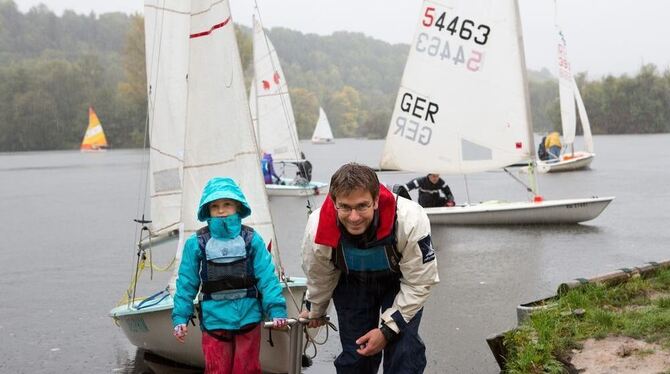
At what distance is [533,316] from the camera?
5.56 m

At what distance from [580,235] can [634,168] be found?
21.5 m

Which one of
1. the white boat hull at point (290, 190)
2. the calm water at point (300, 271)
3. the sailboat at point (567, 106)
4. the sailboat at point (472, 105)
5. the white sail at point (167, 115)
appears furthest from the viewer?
the sailboat at point (567, 106)

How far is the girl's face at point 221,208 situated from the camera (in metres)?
4.72

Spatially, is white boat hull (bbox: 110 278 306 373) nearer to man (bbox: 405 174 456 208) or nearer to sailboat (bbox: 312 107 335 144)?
man (bbox: 405 174 456 208)

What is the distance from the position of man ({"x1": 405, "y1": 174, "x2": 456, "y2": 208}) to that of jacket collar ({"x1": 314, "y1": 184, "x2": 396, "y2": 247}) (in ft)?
35.3

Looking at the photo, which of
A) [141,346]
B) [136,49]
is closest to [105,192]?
[141,346]

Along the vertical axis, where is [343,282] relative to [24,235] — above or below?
above

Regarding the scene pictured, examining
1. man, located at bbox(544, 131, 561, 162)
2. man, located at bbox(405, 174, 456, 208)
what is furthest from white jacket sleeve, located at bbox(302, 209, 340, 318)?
man, located at bbox(544, 131, 561, 162)

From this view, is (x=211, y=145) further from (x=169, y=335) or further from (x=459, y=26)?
(x=459, y=26)

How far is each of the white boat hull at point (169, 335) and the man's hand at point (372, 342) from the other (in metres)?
2.16

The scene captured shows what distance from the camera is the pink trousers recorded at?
15.7ft

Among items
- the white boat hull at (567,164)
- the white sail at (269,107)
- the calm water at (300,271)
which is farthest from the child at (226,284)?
the white boat hull at (567,164)

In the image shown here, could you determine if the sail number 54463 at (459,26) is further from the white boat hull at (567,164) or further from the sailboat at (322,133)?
the sailboat at (322,133)

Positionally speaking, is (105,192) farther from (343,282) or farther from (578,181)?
(343,282)
